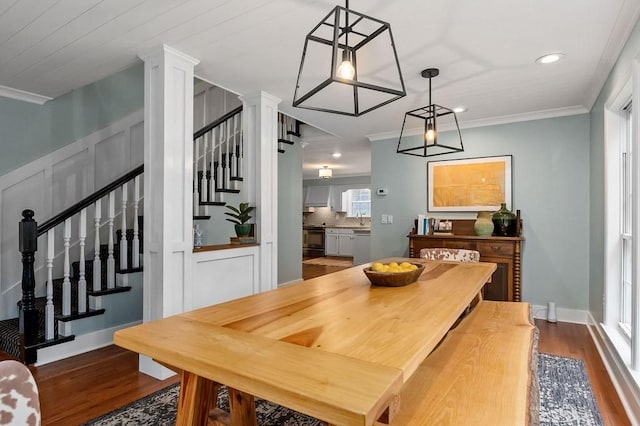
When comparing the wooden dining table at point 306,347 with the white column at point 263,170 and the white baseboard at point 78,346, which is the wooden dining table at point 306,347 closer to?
the white column at point 263,170

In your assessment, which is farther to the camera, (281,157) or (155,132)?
(281,157)

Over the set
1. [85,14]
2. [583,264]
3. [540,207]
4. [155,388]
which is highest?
[85,14]

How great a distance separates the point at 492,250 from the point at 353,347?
3.32 meters

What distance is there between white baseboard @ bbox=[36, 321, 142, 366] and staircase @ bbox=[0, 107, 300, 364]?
0.17 feet

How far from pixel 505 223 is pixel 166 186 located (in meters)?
3.45

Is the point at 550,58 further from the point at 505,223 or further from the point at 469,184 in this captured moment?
the point at 469,184

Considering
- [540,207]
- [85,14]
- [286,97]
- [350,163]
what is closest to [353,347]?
[85,14]

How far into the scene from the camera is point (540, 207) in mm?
4094

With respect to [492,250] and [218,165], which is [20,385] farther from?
[492,250]

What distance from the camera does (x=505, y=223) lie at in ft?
13.0

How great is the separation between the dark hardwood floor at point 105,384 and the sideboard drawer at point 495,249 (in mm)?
938

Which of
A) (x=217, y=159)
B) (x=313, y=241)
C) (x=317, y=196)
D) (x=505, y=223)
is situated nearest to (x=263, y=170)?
(x=217, y=159)

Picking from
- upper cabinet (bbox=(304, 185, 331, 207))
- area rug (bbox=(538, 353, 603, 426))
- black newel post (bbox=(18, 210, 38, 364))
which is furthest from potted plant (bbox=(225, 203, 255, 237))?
upper cabinet (bbox=(304, 185, 331, 207))

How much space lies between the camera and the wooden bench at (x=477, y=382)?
1.11m
